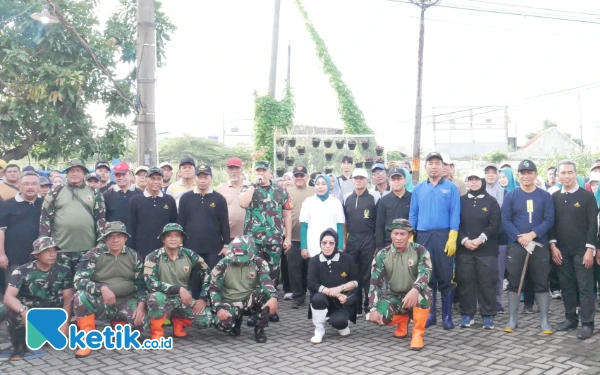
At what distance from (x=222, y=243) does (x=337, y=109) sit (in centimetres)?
1573

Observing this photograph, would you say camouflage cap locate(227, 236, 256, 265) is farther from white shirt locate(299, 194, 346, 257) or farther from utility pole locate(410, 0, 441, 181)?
utility pole locate(410, 0, 441, 181)

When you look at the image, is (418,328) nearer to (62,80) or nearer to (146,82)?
(146,82)

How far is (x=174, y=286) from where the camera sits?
5914mm

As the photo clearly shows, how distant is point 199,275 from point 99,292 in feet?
3.67

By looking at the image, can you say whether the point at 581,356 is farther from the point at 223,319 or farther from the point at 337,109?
the point at 337,109

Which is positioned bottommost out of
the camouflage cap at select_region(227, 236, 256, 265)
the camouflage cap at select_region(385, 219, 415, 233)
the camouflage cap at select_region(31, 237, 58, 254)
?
the camouflage cap at select_region(227, 236, 256, 265)

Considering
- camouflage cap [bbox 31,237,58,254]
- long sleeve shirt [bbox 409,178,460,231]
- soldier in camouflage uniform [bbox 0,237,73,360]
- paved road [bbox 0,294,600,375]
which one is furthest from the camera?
long sleeve shirt [bbox 409,178,460,231]

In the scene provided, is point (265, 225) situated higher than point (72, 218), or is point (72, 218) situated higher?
point (72, 218)

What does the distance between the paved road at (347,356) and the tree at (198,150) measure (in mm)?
31059

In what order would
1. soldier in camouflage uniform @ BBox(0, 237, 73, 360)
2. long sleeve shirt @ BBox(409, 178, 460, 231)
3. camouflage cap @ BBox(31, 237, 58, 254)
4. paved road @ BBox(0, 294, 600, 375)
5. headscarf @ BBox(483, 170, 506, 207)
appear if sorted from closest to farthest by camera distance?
paved road @ BBox(0, 294, 600, 375)
soldier in camouflage uniform @ BBox(0, 237, 73, 360)
camouflage cap @ BBox(31, 237, 58, 254)
long sleeve shirt @ BBox(409, 178, 460, 231)
headscarf @ BBox(483, 170, 506, 207)

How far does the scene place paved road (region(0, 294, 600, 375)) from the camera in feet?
16.2

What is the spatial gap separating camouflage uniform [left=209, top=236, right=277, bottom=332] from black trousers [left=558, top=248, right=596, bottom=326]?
328cm

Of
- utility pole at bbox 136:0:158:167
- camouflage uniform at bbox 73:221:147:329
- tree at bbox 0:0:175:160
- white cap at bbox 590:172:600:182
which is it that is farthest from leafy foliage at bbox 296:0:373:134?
camouflage uniform at bbox 73:221:147:329

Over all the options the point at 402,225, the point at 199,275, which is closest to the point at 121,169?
the point at 199,275
